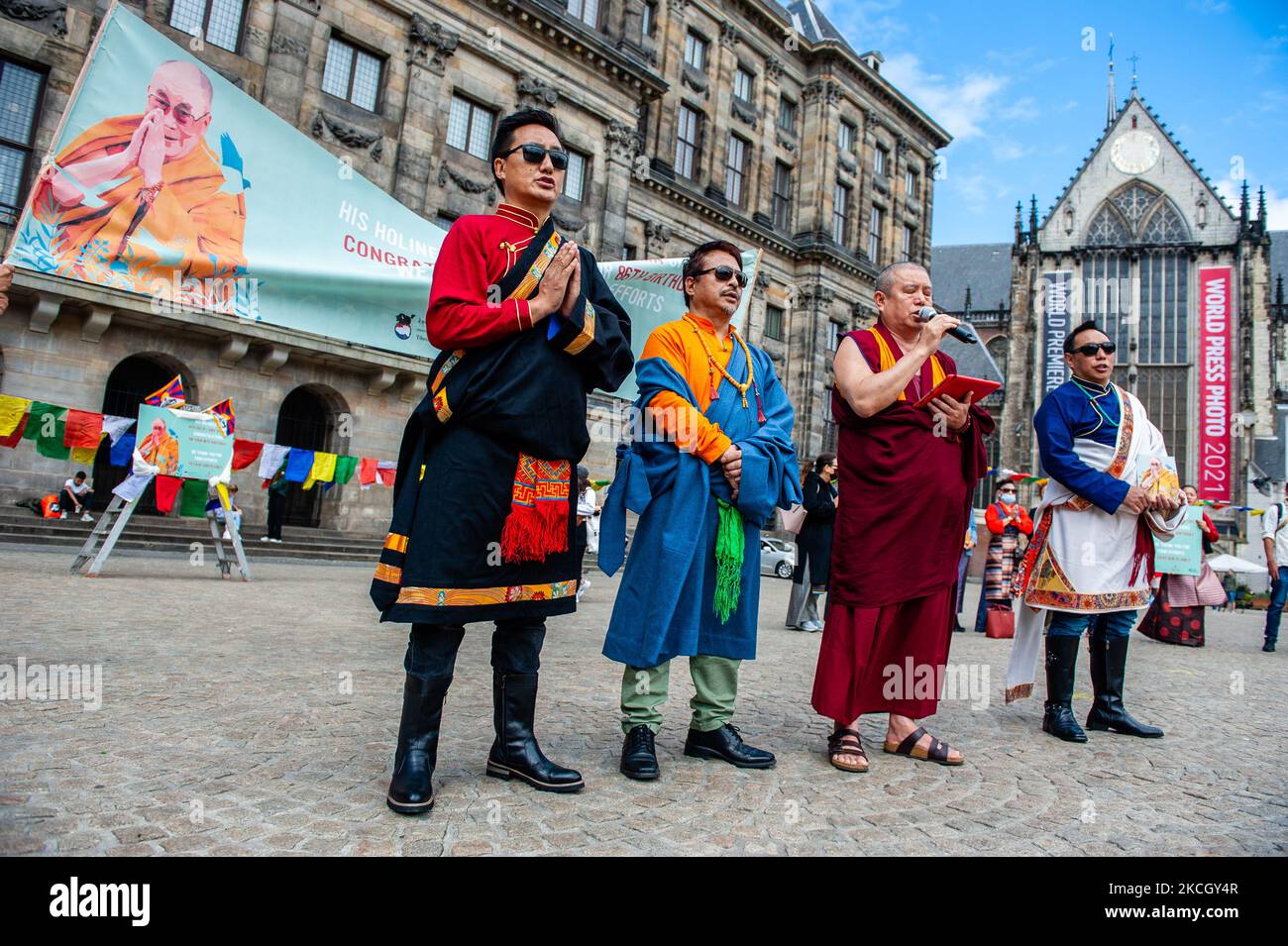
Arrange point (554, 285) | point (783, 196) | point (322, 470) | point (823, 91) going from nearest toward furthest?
point (554, 285) → point (322, 470) → point (823, 91) → point (783, 196)

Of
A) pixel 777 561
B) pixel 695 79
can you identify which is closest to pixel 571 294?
pixel 777 561

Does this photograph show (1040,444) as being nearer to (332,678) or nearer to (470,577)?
(470,577)

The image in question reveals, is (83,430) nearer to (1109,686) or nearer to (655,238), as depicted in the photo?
(1109,686)

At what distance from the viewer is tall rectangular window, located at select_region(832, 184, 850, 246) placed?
33.7m

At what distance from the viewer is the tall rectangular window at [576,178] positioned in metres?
22.2

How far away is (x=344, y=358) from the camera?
17.7 metres

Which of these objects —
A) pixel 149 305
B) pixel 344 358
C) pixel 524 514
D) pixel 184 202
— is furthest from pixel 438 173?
pixel 524 514

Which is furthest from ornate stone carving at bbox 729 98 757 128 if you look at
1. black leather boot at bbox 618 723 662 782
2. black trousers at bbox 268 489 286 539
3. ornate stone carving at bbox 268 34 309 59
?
black leather boot at bbox 618 723 662 782

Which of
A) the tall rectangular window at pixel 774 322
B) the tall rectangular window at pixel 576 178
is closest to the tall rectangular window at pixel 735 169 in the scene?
the tall rectangular window at pixel 774 322

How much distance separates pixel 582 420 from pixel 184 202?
16.9 feet

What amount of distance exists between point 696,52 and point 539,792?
101 ft

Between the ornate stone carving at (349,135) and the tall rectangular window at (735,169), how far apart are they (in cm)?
1530

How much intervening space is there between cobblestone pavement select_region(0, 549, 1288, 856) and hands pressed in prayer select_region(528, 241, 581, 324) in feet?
5.35

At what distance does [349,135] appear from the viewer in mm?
17672
